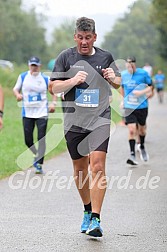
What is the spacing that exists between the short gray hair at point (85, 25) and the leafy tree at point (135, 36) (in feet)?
398

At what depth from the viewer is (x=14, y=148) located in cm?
1650

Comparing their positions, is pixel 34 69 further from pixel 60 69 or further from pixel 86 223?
pixel 86 223

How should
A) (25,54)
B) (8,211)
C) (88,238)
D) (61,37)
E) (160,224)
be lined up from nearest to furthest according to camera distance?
1. (88,238)
2. (160,224)
3. (8,211)
4. (25,54)
5. (61,37)

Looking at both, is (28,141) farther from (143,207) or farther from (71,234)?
(71,234)

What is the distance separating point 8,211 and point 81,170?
1615 millimetres

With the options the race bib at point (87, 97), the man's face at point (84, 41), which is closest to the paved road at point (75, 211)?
the race bib at point (87, 97)

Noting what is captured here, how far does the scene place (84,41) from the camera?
291 inches

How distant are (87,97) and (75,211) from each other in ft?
6.78

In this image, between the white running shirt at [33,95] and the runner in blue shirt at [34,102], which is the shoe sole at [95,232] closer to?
the runner in blue shirt at [34,102]

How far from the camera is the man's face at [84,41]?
7.38 meters

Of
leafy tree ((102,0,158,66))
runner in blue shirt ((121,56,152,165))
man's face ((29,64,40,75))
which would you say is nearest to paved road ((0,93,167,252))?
runner in blue shirt ((121,56,152,165))

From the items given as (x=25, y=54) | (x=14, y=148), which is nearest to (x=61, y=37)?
(x=25, y=54)

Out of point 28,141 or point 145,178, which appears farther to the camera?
point 28,141

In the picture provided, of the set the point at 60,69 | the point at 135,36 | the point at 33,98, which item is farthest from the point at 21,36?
the point at 60,69
